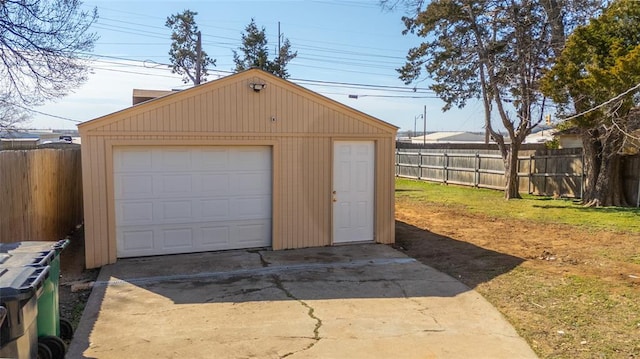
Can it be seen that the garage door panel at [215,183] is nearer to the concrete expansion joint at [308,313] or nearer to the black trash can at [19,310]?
the concrete expansion joint at [308,313]

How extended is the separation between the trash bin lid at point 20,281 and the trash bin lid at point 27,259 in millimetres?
132

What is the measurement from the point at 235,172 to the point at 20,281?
5.16 metres

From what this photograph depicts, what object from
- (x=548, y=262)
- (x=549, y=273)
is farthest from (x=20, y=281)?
(x=548, y=262)

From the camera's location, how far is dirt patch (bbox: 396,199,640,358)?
4824 mm

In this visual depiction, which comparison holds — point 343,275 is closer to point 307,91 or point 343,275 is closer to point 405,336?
point 405,336

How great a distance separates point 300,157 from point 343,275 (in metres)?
2.59

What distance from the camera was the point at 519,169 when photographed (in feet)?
62.4

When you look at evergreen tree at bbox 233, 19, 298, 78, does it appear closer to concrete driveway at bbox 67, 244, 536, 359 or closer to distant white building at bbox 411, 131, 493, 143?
concrete driveway at bbox 67, 244, 536, 359

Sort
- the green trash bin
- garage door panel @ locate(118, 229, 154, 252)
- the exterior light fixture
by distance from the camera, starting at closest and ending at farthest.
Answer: the green trash bin
garage door panel @ locate(118, 229, 154, 252)
the exterior light fixture

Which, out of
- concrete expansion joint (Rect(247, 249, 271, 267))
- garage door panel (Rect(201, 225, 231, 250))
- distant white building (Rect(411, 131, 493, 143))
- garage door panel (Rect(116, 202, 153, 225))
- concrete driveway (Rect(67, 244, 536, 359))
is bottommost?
concrete driveway (Rect(67, 244, 536, 359))

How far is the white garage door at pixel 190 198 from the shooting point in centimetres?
782

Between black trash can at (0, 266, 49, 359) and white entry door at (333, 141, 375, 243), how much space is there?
5907 mm

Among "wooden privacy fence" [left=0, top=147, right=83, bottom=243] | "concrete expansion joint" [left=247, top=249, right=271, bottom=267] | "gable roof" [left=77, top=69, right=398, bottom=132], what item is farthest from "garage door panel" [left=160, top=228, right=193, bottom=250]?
"gable roof" [left=77, top=69, right=398, bottom=132]

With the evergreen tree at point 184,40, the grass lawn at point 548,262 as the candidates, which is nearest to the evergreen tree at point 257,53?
the evergreen tree at point 184,40
